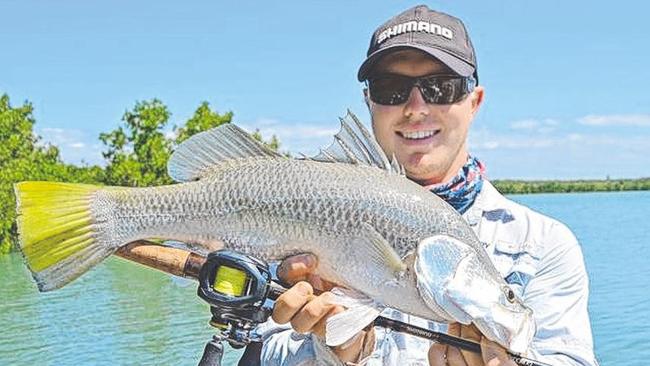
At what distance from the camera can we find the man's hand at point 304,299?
2.65m

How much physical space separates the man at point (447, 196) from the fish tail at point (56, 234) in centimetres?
75

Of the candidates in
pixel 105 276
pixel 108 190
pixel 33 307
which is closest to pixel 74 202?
pixel 108 190

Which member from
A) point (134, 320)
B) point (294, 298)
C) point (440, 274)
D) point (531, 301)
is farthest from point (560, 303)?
point (134, 320)

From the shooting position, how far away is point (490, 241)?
3.20 meters

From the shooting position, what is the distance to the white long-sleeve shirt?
2.96 m

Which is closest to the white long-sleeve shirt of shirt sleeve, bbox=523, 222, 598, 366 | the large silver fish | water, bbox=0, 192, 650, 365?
shirt sleeve, bbox=523, 222, 598, 366

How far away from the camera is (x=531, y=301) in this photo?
3.02 m

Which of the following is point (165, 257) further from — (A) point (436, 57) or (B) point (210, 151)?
(A) point (436, 57)

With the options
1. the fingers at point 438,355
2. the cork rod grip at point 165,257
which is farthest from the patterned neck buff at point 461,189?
the cork rod grip at point 165,257

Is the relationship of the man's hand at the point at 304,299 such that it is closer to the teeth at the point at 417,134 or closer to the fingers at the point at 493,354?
the fingers at the point at 493,354

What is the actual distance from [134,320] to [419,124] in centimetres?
1558

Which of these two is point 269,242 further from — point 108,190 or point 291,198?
point 108,190

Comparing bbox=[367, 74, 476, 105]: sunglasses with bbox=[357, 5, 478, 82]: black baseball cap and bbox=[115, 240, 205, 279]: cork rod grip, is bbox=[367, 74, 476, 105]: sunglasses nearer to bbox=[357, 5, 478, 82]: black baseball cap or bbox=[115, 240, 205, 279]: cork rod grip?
bbox=[357, 5, 478, 82]: black baseball cap

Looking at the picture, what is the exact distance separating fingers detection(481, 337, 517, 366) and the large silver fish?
0.09 meters
